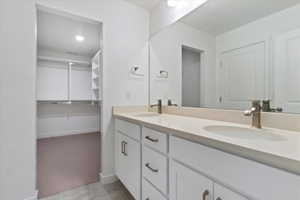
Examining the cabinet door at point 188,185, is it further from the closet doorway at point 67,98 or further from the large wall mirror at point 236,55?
the closet doorway at point 67,98

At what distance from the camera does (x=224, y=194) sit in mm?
598

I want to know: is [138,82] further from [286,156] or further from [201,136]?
[286,156]

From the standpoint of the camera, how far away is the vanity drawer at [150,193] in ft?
3.24

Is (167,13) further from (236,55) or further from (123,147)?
(123,147)

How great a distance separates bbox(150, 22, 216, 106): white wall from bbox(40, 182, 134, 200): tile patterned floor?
3.69 ft

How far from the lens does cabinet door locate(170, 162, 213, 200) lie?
2.20 ft

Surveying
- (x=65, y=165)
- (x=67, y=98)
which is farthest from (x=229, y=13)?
(x=67, y=98)

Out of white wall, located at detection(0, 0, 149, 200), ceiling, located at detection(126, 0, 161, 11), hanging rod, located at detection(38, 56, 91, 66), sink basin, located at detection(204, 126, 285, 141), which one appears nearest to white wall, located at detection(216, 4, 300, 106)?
sink basin, located at detection(204, 126, 285, 141)

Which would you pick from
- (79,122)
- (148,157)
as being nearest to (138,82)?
(148,157)

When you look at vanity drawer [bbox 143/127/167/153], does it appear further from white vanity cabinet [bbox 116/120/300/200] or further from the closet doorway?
the closet doorway

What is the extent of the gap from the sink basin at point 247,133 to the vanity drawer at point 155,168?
0.36 metres

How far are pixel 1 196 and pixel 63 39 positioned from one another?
292 centimetres

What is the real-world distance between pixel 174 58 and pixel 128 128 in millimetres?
1005

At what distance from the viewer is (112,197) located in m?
1.48
